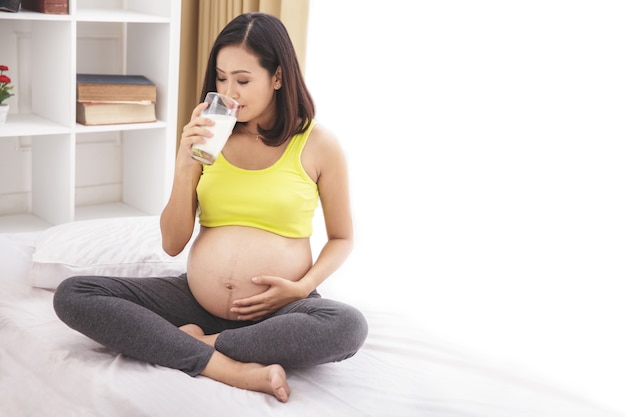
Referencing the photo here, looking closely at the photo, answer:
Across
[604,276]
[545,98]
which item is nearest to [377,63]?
[545,98]

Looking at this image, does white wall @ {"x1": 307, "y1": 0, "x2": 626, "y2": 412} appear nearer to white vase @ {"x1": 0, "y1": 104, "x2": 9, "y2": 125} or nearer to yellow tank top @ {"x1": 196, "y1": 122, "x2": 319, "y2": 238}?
yellow tank top @ {"x1": 196, "y1": 122, "x2": 319, "y2": 238}

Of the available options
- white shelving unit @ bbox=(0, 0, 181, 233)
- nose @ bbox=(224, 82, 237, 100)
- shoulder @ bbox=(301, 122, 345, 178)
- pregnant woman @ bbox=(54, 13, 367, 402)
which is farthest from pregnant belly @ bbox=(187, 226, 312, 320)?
white shelving unit @ bbox=(0, 0, 181, 233)

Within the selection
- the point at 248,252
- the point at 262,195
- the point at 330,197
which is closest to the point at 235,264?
the point at 248,252

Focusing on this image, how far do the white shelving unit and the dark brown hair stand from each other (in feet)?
3.33

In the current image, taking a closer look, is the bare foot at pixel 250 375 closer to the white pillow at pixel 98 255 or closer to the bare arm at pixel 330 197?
the bare arm at pixel 330 197

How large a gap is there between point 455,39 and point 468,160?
0.35 m

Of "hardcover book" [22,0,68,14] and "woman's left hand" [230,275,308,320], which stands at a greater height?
"hardcover book" [22,0,68,14]

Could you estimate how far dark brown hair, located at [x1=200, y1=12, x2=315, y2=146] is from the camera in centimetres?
172

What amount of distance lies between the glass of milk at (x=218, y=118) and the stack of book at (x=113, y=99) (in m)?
1.23

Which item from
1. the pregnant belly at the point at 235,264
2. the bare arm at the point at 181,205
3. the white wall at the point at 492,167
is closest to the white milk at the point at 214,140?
the bare arm at the point at 181,205

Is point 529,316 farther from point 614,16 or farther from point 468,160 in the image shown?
point 614,16

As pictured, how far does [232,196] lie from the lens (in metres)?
1.77

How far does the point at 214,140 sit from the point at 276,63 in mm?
280

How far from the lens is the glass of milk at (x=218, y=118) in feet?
5.15
